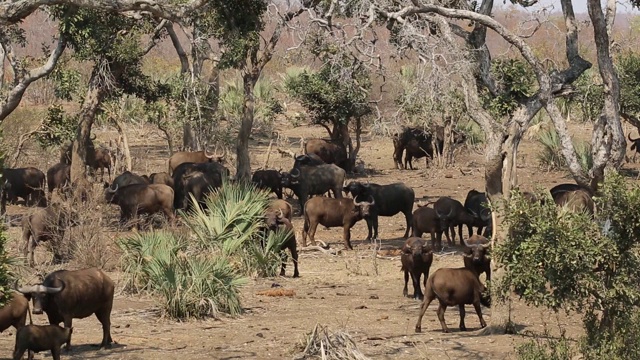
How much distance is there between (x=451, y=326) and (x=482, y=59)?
3.44m

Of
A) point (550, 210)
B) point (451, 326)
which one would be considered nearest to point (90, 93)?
point (451, 326)

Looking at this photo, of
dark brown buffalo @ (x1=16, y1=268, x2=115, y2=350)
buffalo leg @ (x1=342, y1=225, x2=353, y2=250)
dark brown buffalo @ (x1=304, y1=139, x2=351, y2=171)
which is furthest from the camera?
dark brown buffalo @ (x1=304, y1=139, x2=351, y2=171)

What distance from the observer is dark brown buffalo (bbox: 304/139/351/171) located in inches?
1362

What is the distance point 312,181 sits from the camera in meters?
29.2

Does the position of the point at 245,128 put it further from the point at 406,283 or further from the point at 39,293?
the point at 39,293

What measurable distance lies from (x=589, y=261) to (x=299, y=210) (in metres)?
17.8

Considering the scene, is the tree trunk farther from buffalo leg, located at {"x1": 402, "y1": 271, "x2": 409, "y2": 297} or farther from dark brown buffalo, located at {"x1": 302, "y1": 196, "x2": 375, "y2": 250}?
buffalo leg, located at {"x1": 402, "y1": 271, "x2": 409, "y2": 297}

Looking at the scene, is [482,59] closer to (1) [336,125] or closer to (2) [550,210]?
(2) [550,210]

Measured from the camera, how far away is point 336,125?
35281mm

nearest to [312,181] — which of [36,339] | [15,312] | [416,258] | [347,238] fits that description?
[347,238]

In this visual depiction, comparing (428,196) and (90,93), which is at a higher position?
(90,93)

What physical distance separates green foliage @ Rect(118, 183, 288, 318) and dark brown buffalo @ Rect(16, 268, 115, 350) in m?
2.17

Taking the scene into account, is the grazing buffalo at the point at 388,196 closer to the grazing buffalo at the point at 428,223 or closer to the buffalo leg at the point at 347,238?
the buffalo leg at the point at 347,238

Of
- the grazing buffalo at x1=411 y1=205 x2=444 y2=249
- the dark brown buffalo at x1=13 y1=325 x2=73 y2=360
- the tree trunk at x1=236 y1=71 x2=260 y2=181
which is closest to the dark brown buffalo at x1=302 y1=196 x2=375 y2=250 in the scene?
the grazing buffalo at x1=411 y1=205 x2=444 y2=249
